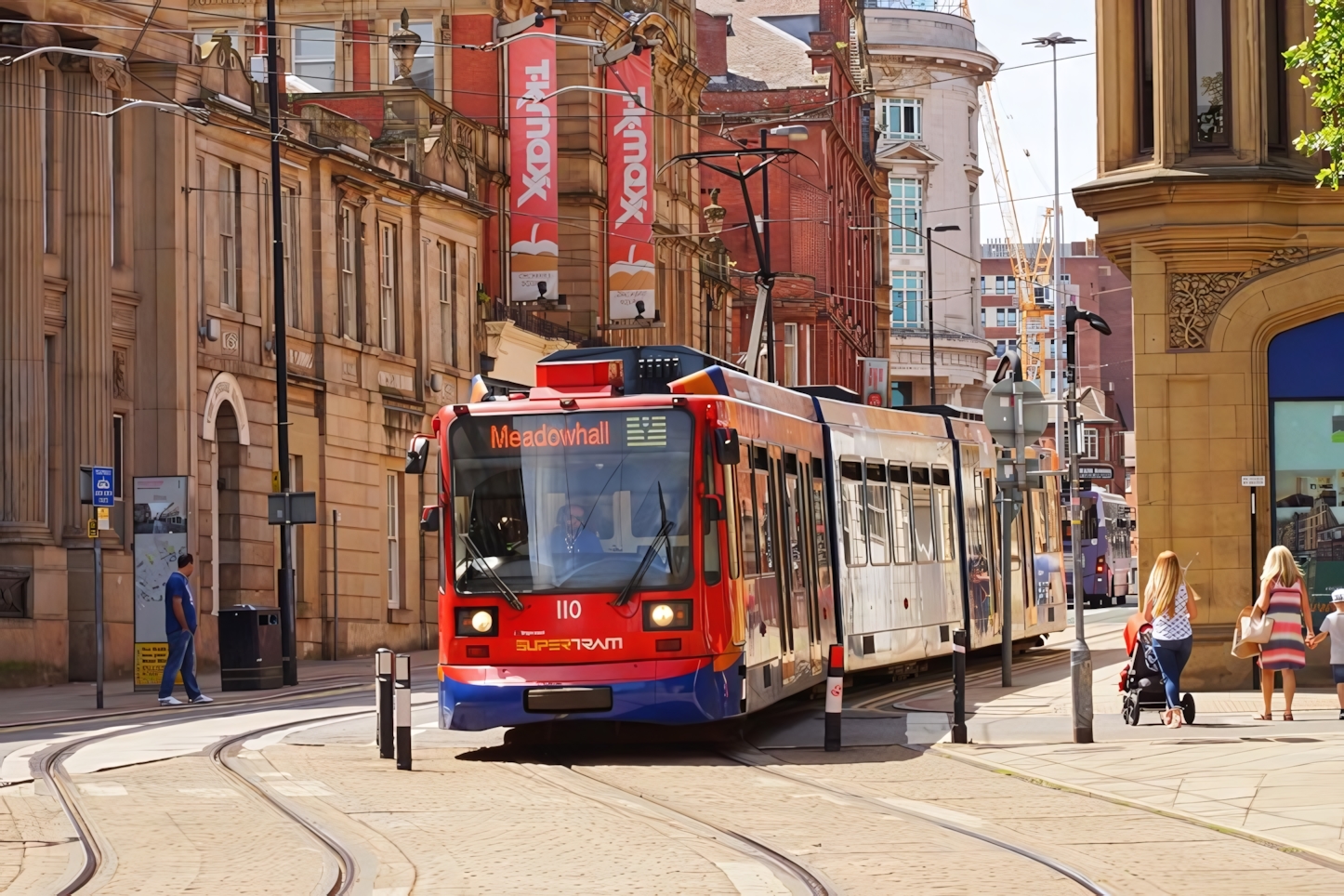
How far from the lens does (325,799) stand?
52.2 ft

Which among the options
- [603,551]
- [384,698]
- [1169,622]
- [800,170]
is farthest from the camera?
[800,170]

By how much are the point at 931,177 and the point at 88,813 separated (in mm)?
124891

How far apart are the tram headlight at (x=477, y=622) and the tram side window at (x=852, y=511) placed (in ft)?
21.3

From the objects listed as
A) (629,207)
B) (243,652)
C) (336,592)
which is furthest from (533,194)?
(243,652)

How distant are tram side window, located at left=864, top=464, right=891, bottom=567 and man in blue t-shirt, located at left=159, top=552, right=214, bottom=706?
8.18m

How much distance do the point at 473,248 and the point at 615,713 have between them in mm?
35267

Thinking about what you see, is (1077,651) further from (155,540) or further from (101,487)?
(155,540)

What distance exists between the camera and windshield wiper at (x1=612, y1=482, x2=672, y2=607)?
61.6ft

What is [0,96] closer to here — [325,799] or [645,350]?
[645,350]

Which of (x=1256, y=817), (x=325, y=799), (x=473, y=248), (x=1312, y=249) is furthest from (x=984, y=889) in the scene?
(x=473, y=248)

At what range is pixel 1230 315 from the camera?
2547 cm

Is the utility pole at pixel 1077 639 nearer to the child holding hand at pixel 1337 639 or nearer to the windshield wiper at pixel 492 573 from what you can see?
the child holding hand at pixel 1337 639

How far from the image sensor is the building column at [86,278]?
36.0m

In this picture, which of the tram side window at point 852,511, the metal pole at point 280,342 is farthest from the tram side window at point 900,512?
the metal pole at point 280,342
